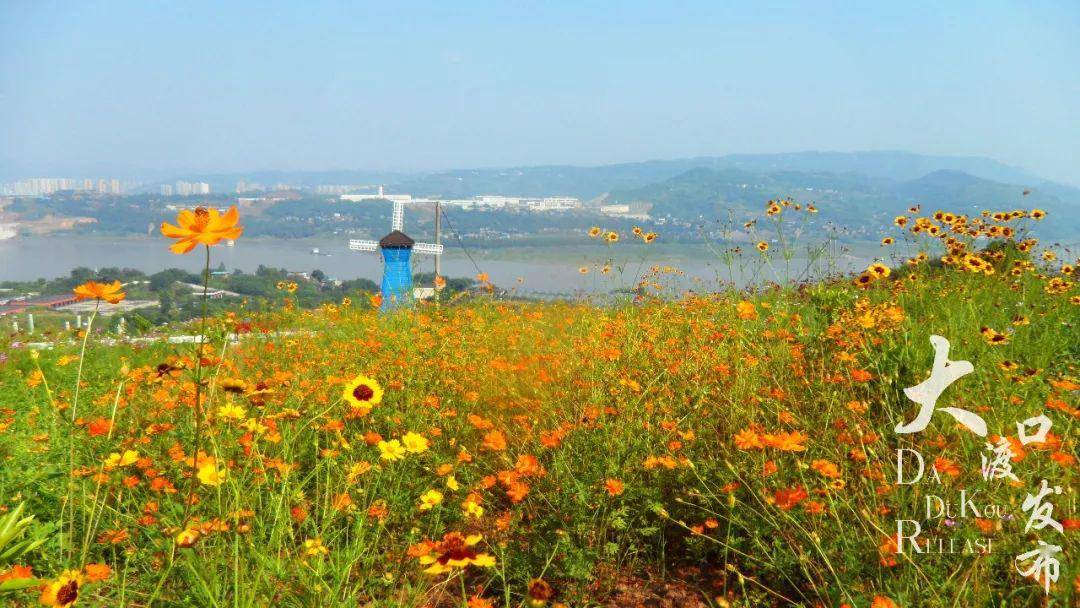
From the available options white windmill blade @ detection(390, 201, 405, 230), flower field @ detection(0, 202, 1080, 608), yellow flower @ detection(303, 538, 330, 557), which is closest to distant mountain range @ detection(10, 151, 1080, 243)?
flower field @ detection(0, 202, 1080, 608)

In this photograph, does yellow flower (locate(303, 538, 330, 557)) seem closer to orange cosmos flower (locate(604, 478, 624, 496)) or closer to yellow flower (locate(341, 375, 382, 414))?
yellow flower (locate(341, 375, 382, 414))

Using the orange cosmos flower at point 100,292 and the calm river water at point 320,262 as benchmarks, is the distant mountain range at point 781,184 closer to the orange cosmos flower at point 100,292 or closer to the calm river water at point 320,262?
the calm river water at point 320,262

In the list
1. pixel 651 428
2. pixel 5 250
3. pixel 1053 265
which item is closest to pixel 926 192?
pixel 1053 265

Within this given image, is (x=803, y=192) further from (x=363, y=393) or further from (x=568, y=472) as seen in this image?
(x=363, y=393)

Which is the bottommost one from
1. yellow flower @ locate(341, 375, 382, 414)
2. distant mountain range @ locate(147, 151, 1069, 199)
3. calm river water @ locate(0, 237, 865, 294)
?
calm river water @ locate(0, 237, 865, 294)

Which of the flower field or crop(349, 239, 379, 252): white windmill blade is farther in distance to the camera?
crop(349, 239, 379, 252): white windmill blade

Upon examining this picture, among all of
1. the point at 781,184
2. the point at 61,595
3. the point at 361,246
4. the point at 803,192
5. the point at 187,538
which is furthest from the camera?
the point at 781,184

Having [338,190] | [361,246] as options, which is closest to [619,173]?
→ [338,190]

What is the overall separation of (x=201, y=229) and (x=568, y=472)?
1.28 m

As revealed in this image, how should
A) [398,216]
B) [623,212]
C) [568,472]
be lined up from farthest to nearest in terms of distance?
[623,212]
[398,216]
[568,472]

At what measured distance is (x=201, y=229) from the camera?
1.11m

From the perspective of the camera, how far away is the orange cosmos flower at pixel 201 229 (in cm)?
105

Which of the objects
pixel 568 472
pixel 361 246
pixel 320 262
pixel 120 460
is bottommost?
pixel 320 262

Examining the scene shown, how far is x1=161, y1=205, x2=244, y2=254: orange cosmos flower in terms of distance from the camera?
3.43 feet
